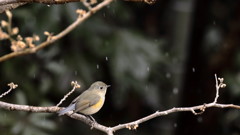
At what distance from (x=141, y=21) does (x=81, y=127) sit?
1.82 metres

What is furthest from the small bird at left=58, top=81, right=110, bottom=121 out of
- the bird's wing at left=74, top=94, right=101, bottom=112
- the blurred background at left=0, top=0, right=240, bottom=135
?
the blurred background at left=0, top=0, right=240, bottom=135

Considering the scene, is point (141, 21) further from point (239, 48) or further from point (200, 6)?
point (239, 48)

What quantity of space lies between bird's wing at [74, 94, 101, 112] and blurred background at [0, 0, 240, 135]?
2.20 meters

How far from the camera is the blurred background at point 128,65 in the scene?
218 inches

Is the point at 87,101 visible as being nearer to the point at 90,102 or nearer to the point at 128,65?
the point at 90,102

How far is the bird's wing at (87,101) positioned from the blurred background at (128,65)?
220 cm

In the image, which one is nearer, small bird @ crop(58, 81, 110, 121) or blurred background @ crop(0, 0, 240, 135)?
small bird @ crop(58, 81, 110, 121)

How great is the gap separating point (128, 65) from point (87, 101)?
2974 mm

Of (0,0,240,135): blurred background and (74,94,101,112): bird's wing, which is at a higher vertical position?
(74,94,101,112): bird's wing

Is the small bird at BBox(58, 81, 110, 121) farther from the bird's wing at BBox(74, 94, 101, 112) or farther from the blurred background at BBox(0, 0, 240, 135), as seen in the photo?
the blurred background at BBox(0, 0, 240, 135)

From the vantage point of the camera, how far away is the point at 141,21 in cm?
740

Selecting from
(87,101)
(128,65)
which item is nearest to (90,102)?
(87,101)

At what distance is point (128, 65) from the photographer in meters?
5.89

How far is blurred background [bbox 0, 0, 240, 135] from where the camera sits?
553 cm
